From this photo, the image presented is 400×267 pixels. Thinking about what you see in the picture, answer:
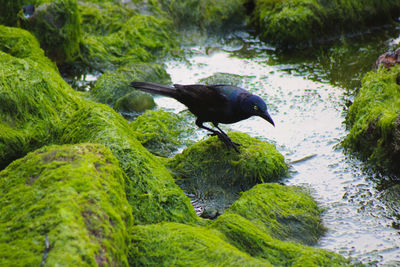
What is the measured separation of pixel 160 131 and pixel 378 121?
8.54 feet

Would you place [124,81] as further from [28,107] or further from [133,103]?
[28,107]

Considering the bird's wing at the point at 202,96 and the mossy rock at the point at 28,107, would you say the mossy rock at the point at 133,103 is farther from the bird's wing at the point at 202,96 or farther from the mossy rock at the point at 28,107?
the bird's wing at the point at 202,96

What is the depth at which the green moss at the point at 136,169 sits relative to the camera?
3666mm

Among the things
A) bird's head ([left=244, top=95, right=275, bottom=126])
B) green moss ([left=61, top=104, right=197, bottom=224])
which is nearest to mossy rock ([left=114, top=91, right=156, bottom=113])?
green moss ([left=61, top=104, right=197, bottom=224])

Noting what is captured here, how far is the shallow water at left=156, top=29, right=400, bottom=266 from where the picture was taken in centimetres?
393

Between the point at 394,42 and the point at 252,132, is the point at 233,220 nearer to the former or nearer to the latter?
the point at 252,132

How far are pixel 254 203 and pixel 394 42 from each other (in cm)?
570

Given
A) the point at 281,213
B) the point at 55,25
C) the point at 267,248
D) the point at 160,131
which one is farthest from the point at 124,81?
the point at 267,248

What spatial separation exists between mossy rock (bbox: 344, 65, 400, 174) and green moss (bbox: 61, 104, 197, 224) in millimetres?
2338

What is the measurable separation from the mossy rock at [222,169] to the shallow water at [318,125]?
1.13 feet

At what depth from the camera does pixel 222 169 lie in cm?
478

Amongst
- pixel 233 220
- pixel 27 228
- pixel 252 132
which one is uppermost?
pixel 27 228

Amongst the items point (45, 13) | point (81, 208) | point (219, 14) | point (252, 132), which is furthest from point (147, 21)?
point (81, 208)

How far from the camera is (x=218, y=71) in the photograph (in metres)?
7.56
